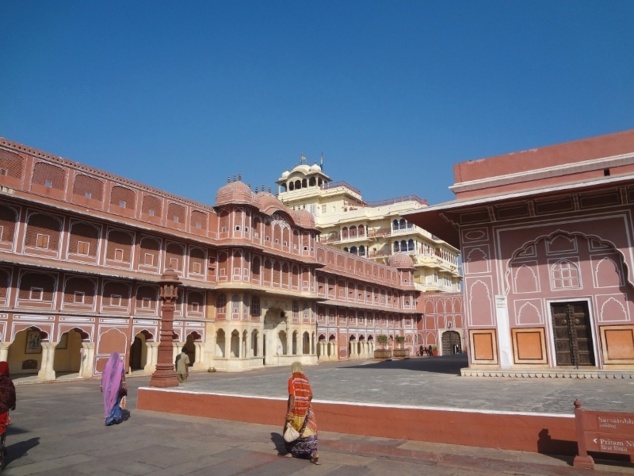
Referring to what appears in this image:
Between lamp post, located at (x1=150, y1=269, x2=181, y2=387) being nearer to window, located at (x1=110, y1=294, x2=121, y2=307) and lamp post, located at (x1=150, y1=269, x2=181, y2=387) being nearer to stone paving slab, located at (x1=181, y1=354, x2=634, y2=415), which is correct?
stone paving slab, located at (x1=181, y1=354, x2=634, y2=415)

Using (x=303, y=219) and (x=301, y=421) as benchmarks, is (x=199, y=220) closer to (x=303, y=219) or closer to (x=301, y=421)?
(x=303, y=219)

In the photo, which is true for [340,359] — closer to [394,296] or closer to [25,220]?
[394,296]

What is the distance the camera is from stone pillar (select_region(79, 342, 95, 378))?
2262 centimetres

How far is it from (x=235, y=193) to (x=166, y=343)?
18.0 m

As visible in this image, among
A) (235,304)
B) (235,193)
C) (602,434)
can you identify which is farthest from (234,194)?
(602,434)

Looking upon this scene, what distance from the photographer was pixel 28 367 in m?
25.5

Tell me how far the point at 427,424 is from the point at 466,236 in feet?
34.6

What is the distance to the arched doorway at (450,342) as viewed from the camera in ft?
171

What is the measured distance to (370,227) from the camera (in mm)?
57688

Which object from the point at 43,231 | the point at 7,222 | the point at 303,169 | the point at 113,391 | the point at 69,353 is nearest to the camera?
the point at 113,391

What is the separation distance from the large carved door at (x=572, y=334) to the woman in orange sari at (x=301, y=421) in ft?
37.1

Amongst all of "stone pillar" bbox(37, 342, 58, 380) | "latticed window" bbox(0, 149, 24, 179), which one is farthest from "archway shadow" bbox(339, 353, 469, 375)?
"latticed window" bbox(0, 149, 24, 179)

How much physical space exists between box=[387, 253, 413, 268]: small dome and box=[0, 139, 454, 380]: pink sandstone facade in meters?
11.7

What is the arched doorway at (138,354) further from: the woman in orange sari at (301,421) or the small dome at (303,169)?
the small dome at (303,169)
